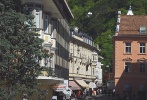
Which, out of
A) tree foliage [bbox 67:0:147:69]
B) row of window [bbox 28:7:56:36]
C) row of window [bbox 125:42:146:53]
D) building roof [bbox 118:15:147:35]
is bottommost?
row of window [bbox 28:7:56:36]

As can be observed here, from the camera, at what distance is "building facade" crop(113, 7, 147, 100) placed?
265ft

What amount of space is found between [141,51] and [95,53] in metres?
38.6

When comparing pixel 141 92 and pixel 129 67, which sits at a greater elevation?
pixel 129 67

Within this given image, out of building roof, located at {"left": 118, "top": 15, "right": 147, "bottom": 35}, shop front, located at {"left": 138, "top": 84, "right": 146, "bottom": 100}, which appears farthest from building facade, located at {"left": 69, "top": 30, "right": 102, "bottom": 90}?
building roof, located at {"left": 118, "top": 15, "right": 147, "bottom": 35}

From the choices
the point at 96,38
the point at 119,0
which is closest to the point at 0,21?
the point at 96,38

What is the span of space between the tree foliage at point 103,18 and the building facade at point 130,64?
5527 cm

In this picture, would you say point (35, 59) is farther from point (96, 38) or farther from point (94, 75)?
point (96, 38)

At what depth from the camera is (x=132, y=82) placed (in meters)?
81.1

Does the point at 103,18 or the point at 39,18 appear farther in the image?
the point at 103,18

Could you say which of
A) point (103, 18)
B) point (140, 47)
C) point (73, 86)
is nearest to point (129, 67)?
point (140, 47)

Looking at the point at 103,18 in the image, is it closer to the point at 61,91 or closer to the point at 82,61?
the point at 82,61

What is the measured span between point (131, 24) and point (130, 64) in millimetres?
8165

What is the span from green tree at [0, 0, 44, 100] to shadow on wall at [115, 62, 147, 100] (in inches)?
2330

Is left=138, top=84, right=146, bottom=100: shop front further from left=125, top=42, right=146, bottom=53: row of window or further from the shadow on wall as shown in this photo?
left=125, top=42, right=146, bottom=53: row of window
